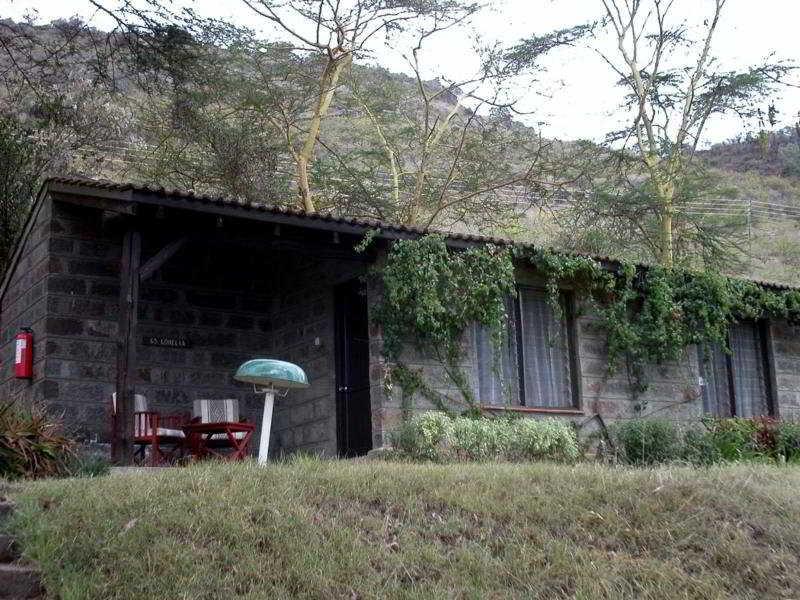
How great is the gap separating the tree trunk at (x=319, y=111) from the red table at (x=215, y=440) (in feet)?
24.9

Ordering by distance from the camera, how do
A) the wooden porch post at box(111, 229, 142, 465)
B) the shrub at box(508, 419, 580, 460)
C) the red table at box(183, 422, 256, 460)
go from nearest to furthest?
the wooden porch post at box(111, 229, 142, 465) → the red table at box(183, 422, 256, 460) → the shrub at box(508, 419, 580, 460)

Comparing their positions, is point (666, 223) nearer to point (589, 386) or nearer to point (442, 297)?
point (589, 386)

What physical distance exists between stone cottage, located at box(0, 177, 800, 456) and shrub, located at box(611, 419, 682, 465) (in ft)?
3.08

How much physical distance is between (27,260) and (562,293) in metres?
6.51

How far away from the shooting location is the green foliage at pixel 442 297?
10898mm

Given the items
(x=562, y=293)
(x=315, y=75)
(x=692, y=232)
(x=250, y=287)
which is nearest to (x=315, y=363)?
(x=250, y=287)

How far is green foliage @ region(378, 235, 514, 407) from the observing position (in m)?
10.9

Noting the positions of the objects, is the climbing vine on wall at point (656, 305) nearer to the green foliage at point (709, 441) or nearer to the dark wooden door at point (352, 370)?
the green foliage at point (709, 441)

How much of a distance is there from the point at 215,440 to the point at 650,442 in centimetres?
478

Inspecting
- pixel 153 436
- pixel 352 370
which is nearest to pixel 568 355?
pixel 352 370

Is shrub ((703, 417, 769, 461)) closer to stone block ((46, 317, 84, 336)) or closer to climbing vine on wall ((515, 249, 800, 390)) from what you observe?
climbing vine on wall ((515, 249, 800, 390))

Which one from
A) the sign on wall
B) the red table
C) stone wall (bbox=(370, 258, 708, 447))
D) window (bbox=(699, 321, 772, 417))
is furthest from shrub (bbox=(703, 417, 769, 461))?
the sign on wall

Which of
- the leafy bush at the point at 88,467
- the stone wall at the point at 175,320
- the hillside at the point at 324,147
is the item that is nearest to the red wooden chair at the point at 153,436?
the stone wall at the point at 175,320

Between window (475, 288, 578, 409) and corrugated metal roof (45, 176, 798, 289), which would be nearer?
corrugated metal roof (45, 176, 798, 289)
